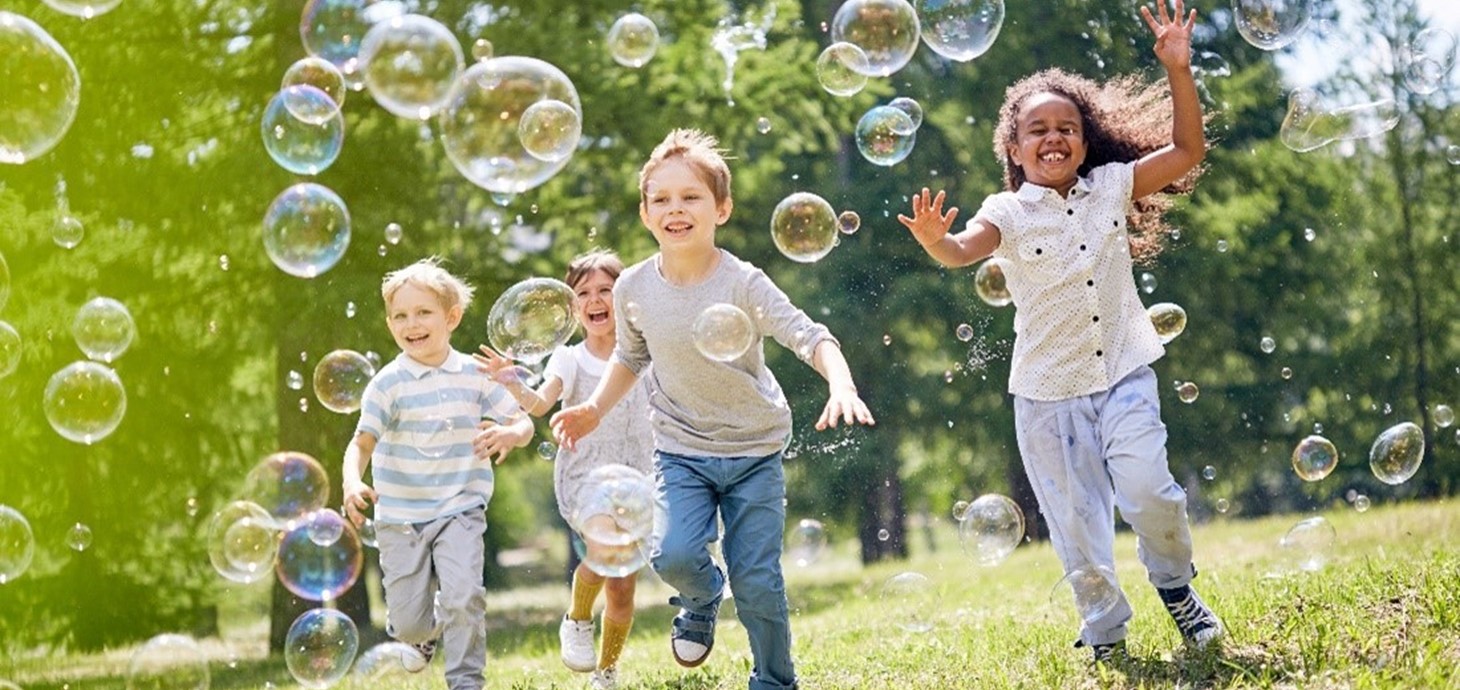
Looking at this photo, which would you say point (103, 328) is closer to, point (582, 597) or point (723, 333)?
point (582, 597)

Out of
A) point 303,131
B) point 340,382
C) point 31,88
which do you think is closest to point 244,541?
point 340,382

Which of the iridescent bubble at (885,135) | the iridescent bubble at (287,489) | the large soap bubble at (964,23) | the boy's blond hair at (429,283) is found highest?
the large soap bubble at (964,23)

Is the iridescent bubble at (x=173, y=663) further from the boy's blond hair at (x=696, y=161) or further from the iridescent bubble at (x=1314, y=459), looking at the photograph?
the iridescent bubble at (x=1314, y=459)

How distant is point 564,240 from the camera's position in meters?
12.7

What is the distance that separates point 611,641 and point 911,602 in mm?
3948

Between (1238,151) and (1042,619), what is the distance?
10.5 meters

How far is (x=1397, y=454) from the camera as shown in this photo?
657 centimetres

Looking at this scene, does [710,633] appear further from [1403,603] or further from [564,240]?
[564,240]

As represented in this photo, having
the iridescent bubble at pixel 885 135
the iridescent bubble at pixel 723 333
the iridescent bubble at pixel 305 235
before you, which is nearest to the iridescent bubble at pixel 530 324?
the iridescent bubble at pixel 723 333

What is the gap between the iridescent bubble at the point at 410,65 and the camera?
20.2 ft

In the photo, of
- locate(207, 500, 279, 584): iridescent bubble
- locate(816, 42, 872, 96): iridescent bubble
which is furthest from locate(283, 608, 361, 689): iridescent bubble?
locate(816, 42, 872, 96): iridescent bubble

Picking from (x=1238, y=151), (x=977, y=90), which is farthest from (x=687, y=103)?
(x=1238, y=151)

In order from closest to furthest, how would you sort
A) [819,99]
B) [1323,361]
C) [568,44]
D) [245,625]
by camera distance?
1. [568,44]
2. [819,99]
3. [1323,361]
4. [245,625]

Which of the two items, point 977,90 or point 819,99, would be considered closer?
point 819,99
